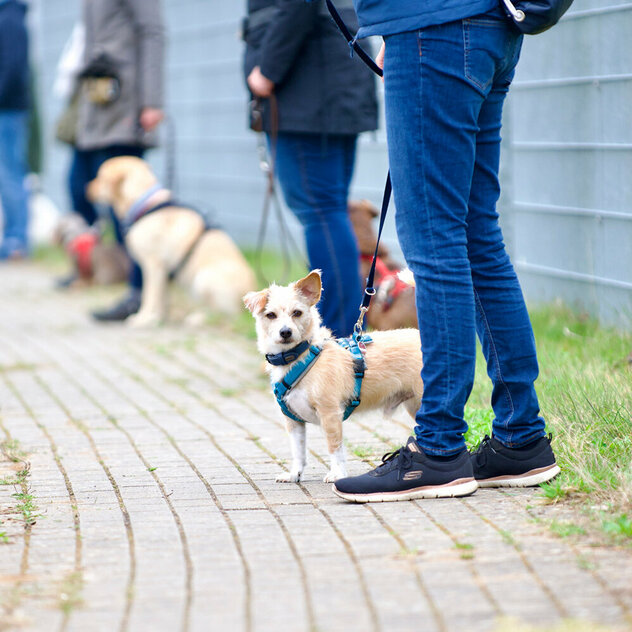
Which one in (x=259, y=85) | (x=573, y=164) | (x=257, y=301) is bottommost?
(x=257, y=301)

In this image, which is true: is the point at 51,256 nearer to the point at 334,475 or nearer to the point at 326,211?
the point at 326,211

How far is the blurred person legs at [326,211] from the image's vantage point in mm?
5230

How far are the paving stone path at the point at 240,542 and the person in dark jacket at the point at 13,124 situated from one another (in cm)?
678

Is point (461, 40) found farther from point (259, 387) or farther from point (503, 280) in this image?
point (259, 387)

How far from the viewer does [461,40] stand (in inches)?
126

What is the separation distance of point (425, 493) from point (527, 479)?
1.18ft

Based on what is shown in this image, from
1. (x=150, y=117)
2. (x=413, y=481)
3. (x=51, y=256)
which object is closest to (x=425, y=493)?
(x=413, y=481)

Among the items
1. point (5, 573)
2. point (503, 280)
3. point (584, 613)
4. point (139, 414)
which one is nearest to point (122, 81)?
point (139, 414)

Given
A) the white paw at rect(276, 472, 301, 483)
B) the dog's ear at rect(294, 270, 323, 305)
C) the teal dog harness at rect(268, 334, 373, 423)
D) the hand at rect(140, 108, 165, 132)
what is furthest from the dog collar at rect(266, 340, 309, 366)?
the hand at rect(140, 108, 165, 132)

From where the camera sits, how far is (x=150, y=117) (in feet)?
26.5

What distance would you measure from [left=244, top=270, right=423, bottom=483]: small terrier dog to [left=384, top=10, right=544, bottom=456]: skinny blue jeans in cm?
47

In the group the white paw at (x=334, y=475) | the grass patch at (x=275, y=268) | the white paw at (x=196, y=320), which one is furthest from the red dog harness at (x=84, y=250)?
the white paw at (x=334, y=475)

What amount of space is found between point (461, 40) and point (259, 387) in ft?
9.52

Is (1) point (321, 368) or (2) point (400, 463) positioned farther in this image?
(1) point (321, 368)
